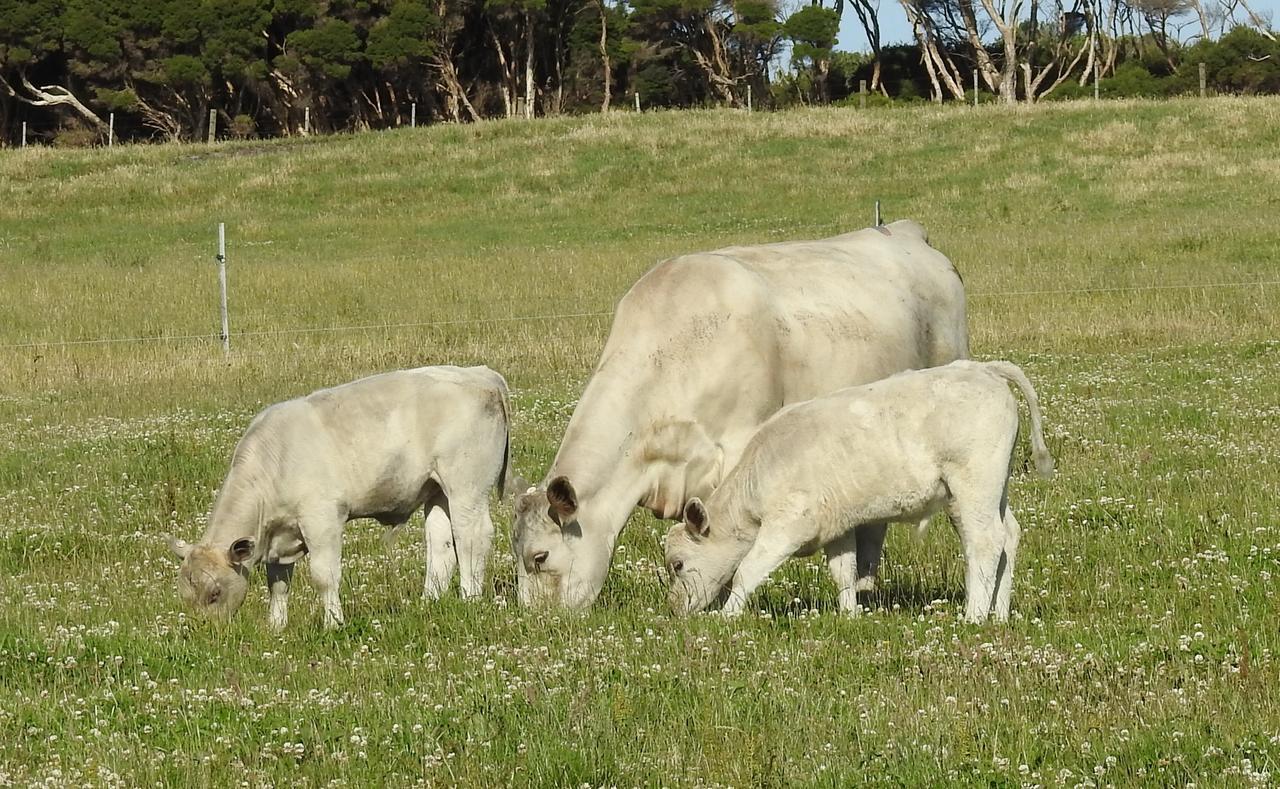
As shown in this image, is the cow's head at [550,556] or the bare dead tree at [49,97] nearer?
the cow's head at [550,556]

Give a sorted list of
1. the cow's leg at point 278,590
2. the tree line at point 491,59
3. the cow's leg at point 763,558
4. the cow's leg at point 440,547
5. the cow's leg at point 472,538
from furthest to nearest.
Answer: the tree line at point 491,59 → the cow's leg at point 440,547 → the cow's leg at point 472,538 → the cow's leg at point 278,590 → the cow's leg at point 763,558

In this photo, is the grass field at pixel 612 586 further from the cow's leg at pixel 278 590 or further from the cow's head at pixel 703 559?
the cow's head at pixel 703 559

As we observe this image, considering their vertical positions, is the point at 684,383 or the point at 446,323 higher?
the point at 684,383

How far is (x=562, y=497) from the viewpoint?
373 inches

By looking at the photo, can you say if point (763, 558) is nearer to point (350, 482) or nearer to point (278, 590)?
point (350, 482)

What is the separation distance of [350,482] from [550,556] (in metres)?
1.41

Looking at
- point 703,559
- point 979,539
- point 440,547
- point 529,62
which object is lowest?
point 440,547

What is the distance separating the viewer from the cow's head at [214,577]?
9656 millimetres

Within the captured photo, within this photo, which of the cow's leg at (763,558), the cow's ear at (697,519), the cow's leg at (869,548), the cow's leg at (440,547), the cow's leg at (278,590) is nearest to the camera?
the cow's leg at (763,558)

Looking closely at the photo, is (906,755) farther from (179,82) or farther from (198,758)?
(179,82)

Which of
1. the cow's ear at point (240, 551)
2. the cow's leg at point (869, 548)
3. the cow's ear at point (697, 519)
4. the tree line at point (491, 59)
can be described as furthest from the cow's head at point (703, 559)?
the tree line at point (491, 59)

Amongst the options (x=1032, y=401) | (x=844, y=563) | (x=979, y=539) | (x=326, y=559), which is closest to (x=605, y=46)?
(x=1032, y=401)

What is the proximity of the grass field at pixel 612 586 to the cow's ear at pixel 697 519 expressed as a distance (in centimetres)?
54

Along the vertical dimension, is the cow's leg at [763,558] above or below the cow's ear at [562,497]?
below
